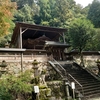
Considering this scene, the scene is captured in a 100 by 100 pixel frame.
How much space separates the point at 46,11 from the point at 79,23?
82.6ft

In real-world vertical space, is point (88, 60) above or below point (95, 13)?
below

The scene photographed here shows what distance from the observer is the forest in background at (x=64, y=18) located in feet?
51.5

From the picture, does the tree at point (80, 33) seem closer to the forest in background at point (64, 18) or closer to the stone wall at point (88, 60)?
the forest in background at point (64, 18)

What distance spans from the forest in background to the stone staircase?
3.14 m

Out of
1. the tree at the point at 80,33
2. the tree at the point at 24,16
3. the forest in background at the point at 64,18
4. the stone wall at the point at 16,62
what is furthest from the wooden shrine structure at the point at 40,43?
the tree at the point at 24,16

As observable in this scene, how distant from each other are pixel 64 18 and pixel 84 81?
25928mm

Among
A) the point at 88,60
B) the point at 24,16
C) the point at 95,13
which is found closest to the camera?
the point at 88,60

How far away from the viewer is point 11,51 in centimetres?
1374

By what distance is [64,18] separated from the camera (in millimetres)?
35375

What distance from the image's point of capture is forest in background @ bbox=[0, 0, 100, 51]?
15.7 metres

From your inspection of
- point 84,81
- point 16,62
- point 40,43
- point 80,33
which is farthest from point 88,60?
point 16,62

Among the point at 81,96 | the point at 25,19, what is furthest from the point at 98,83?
the point at 25,19

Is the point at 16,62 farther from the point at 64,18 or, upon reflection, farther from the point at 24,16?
the point at 24,16

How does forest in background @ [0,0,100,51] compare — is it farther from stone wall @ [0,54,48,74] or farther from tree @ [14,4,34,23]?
stone wall @ [0,54,48,74]
